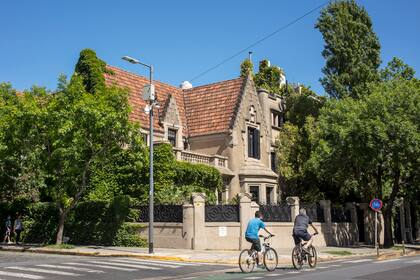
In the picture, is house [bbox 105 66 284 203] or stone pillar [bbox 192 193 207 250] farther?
house [bbox 105 66 284 203]

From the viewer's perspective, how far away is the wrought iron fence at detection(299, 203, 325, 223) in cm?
2989

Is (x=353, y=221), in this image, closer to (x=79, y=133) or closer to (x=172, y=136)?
(x=172, y=136)

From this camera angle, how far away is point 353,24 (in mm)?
40125

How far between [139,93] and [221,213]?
41.9 feet

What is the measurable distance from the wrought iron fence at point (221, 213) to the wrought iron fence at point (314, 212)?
20.6 feet

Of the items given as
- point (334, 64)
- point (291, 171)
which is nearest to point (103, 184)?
point (291, 171)

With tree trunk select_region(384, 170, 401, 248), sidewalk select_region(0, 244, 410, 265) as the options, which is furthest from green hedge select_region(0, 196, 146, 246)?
tree trunk select_region(384, 170, 401, 248)

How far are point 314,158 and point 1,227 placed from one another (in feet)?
62.1

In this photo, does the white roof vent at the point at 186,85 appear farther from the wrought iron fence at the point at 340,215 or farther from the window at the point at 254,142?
the wrought iron fence at the point at 340,215

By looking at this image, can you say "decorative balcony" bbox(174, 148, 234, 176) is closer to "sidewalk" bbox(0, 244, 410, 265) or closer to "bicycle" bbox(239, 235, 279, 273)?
"sidewalk" bbox(0, 244, 410, 265)

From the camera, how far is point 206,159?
32812 mm

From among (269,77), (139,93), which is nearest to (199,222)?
(139,93)

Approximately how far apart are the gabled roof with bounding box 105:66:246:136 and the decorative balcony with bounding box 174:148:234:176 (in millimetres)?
2200

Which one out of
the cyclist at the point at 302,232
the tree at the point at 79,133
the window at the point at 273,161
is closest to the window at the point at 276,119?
the window at the point at 273,161
